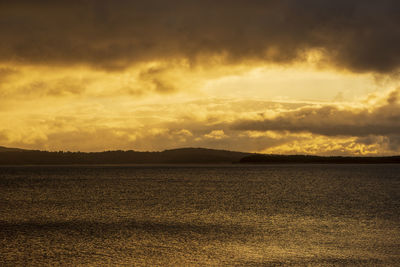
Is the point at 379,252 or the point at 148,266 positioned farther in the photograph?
the point at 379,252

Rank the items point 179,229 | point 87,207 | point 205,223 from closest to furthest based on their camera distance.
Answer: point 179,229 < point 205,223 < point 87,207

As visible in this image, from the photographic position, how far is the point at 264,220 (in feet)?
143

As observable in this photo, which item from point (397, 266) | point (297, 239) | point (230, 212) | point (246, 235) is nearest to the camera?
point (397, 266)

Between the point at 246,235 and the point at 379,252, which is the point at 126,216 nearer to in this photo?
the point at 246,235

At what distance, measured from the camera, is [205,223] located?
41438mm

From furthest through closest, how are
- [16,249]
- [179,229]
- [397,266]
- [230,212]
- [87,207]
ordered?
1. [87,207]
2. [230,212]
3. [179,229]
4. [16,249]
5. [397,266]

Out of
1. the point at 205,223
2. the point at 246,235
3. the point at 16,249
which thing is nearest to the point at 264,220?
the point at 205,223

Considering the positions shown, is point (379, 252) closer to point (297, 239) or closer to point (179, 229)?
point (297, 239)

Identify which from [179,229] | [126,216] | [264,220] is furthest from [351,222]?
[126,216]

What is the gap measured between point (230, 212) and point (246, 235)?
643 inches

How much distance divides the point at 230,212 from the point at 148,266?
87.9 feet

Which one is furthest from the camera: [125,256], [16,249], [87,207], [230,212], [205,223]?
[87,207]

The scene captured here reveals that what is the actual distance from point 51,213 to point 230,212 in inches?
819

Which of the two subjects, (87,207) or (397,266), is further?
(87,207)
